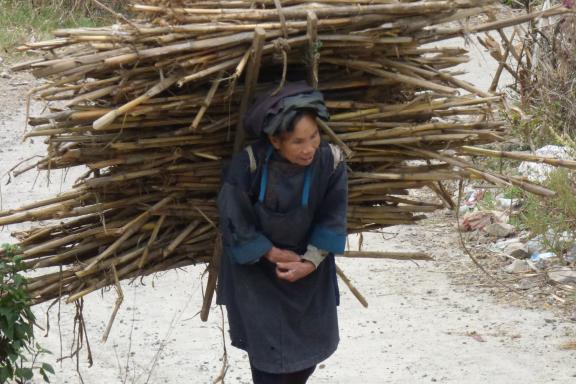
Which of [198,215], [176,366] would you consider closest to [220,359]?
[176,366]

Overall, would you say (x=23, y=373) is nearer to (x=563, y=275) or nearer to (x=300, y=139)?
(x=300, y=139)

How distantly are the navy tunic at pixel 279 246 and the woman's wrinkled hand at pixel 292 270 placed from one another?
0.06 m

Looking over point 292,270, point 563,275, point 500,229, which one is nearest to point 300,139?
point 292,270

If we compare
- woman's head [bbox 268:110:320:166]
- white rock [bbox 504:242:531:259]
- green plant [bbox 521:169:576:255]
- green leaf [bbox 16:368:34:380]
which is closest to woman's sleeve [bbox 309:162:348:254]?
woman's head [bbox 268:110:320:166]

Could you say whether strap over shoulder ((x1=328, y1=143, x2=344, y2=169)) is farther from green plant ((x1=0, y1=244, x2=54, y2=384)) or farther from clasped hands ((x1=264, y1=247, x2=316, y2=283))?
green plant ((x1=0, y1=244, x2=54, y2=384))

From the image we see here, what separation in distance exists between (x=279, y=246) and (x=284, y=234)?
0.05 meters

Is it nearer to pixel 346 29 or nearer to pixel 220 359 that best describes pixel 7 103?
pixel 220 359

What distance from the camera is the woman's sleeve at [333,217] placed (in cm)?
287

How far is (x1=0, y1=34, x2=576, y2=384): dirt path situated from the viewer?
4.31m

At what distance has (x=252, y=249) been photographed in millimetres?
2816

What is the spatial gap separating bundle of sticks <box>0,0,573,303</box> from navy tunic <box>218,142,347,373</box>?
179 millimetres

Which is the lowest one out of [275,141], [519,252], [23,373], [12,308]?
[519,252]

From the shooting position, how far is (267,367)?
294 cm

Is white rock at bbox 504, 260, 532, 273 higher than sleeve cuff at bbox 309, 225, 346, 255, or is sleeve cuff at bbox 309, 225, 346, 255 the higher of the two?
sleeve cuff at bbox 309, 225, 346, 255
